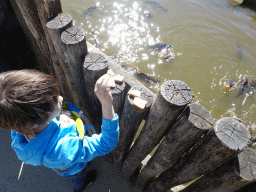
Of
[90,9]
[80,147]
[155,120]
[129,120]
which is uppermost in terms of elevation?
[155,120]

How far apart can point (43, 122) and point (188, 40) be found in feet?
20.2

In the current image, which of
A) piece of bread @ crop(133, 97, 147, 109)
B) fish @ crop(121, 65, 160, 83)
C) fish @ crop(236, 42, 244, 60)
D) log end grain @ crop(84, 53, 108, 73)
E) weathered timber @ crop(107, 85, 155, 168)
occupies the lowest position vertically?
fish @ crop(121, 65, 160, 83)

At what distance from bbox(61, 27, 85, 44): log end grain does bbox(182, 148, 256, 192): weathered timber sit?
1.81 metres

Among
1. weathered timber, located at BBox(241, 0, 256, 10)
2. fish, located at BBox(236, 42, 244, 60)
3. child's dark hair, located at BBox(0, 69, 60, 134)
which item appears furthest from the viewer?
weathered timber, located at BBox(241, 0, 256, 10)

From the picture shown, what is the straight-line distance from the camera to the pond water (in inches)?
206

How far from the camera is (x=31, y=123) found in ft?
4.06

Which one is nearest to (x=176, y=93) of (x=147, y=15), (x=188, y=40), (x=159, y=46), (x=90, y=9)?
(x=159, y=46)

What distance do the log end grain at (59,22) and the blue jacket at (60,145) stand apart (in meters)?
1.04

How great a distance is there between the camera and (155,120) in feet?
5.75

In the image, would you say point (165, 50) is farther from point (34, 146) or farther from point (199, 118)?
point (34, 146)

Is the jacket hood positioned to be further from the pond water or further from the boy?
the pond water

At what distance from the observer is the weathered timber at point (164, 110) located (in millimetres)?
1530

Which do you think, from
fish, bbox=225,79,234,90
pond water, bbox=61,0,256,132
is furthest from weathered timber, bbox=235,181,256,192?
fish, bbox=225,79,234,90

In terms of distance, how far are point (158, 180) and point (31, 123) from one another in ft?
5.70
